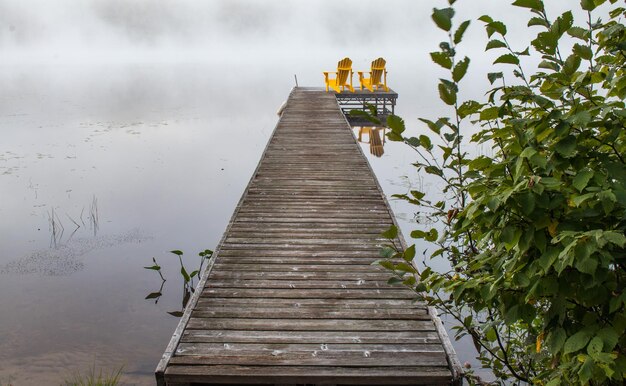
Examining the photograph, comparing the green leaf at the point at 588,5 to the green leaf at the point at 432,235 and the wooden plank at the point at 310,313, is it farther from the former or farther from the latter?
the wooden plank at the point at 310,313

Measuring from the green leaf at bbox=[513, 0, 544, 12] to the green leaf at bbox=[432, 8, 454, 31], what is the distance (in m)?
A: 0.21

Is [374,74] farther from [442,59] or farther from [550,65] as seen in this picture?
[550,65]

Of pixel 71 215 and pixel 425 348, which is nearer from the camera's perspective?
pixel 425 348

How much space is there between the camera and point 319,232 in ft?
15.5

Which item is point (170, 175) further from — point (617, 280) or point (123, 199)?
point (617, 280)

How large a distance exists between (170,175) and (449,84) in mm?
10826

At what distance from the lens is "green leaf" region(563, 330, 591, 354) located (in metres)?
1.36

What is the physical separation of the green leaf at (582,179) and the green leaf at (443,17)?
0.60 meters

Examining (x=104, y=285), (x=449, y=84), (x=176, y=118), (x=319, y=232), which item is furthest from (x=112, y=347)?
(x=176, y=118)

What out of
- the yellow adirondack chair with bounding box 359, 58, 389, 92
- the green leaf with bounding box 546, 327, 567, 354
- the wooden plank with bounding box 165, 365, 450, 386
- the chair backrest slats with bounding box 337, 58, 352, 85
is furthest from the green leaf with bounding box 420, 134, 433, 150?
the yellow adirondack chair with bounding box 359, 58, 389, 92

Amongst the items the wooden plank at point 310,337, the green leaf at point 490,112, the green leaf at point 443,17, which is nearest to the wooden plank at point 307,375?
the wooden plank at point 310,337

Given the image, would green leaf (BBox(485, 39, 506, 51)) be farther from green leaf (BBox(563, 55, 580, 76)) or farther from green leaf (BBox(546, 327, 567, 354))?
green leaf (BBox(546, 327, 567, 354))

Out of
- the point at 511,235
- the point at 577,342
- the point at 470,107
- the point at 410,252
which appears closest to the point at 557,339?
the point at 577,342

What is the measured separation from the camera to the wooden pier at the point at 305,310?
8.85ft
